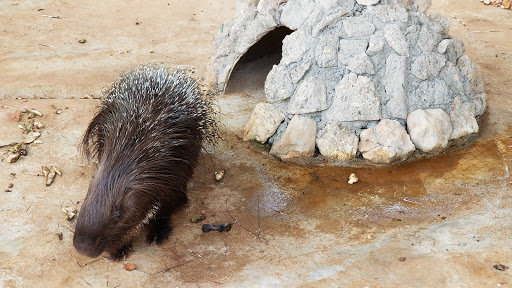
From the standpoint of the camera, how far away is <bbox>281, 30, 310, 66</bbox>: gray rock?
207 inches

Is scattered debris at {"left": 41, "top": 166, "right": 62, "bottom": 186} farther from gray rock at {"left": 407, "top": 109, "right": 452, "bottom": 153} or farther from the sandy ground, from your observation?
gray rock at {"left": 407, "top": 109, "right": 452, "bottom": 153}

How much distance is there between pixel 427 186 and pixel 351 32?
1.56 m

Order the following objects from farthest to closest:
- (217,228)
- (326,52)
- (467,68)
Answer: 1. (467,68)
2. (326,52)
3. (217,228)

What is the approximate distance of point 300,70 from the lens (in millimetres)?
5258

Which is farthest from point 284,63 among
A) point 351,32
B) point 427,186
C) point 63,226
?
point 63,226

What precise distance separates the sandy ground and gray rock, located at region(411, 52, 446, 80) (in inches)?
31.8

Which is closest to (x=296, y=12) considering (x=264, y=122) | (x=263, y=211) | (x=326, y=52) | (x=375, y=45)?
(x=326, y=52)

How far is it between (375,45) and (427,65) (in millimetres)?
556

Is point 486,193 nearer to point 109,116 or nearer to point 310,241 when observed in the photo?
point 310,241

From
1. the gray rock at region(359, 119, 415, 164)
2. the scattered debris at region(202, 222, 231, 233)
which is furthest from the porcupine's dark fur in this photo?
the gray rock at region(359, 119, 415, 164)

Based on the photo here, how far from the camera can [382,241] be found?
165 inches

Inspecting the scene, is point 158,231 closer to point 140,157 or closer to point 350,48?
point 140,157

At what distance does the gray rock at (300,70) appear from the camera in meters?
5.23

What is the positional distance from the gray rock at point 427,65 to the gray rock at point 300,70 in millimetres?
986
